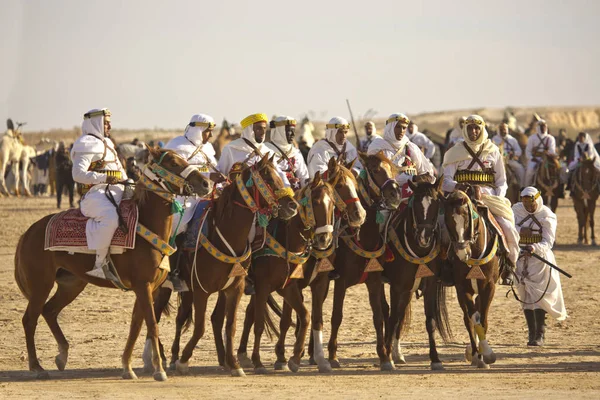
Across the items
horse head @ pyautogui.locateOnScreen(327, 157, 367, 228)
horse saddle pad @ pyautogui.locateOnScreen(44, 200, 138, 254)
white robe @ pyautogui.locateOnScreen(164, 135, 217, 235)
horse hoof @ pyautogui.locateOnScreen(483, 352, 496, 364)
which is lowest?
horse hoof @ pyautogui.locateOnScreen(483, 352, 496, 364)

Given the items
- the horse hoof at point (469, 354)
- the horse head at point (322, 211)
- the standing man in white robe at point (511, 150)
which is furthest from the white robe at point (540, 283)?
the standing man in white robe at point (511, 150)

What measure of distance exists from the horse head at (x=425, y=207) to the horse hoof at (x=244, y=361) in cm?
235

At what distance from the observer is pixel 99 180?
523 inches

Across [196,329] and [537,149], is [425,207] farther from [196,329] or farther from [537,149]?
[537,149]

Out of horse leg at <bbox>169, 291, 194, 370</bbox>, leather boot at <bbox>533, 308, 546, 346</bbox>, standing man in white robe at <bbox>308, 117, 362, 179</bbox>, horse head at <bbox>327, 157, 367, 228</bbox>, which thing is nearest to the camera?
horse head at <bbox>327, 157, 367, 228</bbox>

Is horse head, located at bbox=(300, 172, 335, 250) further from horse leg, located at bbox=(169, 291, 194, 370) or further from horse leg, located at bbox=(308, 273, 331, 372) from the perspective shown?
horse leg, located at bbox=(169, 291, 194, 370)

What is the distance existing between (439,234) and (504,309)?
203 inches

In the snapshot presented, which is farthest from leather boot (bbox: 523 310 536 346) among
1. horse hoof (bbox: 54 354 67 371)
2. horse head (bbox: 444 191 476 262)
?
horse hoof (bbox: 54 354 67 371)

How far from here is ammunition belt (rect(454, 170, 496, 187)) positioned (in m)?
15.0

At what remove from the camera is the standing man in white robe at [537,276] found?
15.7 meters

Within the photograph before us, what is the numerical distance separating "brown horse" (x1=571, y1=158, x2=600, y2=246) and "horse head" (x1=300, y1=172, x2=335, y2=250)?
50.5 ft

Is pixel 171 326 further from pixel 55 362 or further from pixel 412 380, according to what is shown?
pixel 412 380

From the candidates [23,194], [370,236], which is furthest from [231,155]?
[23,194]

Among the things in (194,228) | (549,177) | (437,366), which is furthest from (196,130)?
(549,177)
